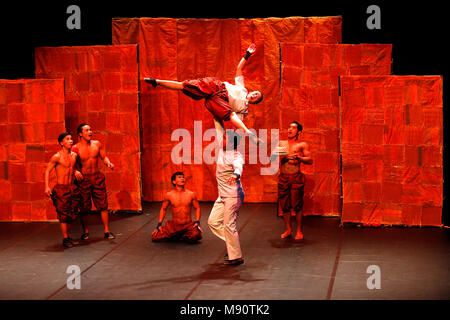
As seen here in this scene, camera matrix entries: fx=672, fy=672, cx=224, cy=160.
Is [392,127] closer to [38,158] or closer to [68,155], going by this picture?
[68,155]

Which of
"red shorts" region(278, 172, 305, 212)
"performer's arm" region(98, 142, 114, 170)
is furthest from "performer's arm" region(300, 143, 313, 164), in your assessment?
"performer's arm" region(98, 142, 114, 170)

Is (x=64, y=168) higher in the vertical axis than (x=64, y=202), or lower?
higher

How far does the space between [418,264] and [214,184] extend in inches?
146

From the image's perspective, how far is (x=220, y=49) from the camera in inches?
374

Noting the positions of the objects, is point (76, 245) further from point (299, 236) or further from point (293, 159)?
point (293, 159)

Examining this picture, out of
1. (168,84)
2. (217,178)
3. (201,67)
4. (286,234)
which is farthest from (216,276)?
(201,67)

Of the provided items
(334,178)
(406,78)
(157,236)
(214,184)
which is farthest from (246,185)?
(406,78)

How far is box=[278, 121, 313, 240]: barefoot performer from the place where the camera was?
796 cm

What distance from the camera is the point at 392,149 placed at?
8312 millimetres

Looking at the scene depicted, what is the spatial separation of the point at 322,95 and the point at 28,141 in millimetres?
3906

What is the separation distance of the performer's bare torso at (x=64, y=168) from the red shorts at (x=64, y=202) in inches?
2.8

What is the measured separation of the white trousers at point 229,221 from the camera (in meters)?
6.86

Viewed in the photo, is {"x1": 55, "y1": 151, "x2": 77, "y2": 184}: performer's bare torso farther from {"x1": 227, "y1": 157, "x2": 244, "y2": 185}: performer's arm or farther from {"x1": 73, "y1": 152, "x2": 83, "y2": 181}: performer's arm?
{"x1": 227, "y1": 157, "x2": 244, "y2": 185}: performer's arm

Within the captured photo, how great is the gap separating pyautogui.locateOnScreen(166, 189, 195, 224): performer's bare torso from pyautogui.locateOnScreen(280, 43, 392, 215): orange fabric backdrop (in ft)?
5.95
